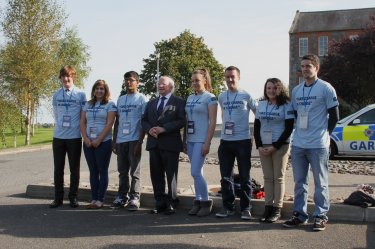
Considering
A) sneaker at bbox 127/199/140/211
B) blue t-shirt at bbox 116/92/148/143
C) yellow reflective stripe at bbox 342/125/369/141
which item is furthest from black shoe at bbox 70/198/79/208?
yellow reflective stripe at bbox 342/125/369/141

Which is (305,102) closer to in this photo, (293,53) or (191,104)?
(191,104)

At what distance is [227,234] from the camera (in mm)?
5883

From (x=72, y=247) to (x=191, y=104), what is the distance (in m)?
2.57

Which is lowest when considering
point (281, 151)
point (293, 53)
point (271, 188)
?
point (271, 188)

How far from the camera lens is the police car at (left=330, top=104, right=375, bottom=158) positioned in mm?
14328

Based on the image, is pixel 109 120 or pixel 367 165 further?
pixel 367 165

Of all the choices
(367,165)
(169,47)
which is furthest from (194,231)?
(169,47)

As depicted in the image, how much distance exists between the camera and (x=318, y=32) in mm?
63938

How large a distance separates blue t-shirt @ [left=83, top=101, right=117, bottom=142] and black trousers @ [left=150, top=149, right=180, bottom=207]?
898 millimetres

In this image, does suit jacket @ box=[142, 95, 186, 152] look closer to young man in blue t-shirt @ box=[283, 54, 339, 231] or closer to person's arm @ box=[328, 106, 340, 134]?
young man in blue t-shirt @ box=[283, 54, 339, 231]

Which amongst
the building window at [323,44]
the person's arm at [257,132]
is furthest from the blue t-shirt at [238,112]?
the building window at [323,44]

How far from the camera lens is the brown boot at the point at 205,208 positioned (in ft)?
22.5

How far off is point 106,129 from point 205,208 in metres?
1.87

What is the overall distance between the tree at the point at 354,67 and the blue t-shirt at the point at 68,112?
3547 cm
